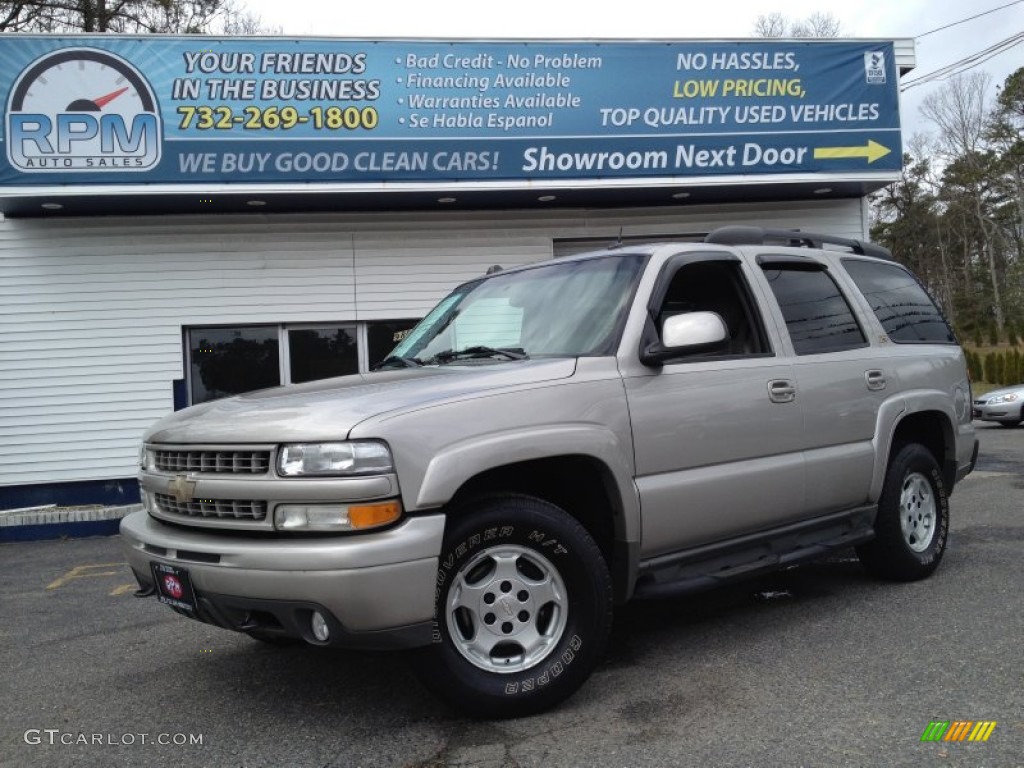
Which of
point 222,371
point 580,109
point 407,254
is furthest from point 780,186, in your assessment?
point 222,371

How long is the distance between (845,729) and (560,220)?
903 cm

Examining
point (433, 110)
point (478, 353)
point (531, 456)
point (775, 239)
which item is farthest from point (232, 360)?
point (531, 456)

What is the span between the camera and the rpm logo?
9430 millimetres

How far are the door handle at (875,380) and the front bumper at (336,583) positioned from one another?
293 centimetres

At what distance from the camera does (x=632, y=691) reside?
3.64m

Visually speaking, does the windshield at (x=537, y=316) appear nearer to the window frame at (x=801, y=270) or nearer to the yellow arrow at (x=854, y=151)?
the window frame at (x=801, y=270)

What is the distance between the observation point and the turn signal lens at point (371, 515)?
118 inches

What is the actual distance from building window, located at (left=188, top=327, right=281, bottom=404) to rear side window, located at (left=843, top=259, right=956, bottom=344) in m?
7.57

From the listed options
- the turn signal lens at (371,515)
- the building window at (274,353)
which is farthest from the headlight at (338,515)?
the building window at (274,353)

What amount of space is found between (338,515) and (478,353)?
1.34 meters

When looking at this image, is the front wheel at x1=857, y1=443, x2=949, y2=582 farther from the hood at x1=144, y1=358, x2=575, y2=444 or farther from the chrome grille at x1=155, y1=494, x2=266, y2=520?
the chrome grille at x1=155, y1=494, x2=266, y2=520

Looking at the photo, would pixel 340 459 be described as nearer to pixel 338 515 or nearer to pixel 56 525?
pixel 338 515

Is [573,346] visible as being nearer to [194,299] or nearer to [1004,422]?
[194,299]

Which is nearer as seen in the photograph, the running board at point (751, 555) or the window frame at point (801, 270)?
the running board at point (751, 555)
